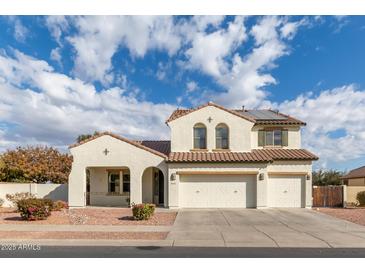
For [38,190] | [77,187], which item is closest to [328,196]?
[77,187]

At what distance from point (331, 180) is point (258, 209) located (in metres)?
30.7

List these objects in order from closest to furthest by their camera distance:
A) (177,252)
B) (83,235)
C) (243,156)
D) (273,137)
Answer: (177,252) → (83,235) → (243,156) → (273,137)

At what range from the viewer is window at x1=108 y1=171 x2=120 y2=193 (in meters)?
25.7

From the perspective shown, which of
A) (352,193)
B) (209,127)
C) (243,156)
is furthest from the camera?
(352,193)

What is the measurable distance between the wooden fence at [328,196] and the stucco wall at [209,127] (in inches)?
311

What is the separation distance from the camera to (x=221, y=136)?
963 inches

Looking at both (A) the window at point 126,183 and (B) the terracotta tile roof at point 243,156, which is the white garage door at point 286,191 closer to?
(B) the terracotta tile roof at point 243,156

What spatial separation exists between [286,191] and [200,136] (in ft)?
23.5

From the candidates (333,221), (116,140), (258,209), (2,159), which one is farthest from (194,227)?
(2,159)

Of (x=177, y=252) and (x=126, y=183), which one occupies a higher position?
(x=126, y=183)

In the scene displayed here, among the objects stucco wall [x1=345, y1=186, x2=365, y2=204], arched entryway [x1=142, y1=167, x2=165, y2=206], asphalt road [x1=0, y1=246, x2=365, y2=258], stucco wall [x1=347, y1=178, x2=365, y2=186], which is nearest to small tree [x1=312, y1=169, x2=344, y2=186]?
stucco wall [x1=347, y1=178, x2=365, y2=186]

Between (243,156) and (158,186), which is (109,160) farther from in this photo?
(243,156)

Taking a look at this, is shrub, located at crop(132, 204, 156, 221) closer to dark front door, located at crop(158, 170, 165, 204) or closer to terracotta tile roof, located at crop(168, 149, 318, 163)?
terracotta tile roof, located at crop(168, 149, 318, 163)

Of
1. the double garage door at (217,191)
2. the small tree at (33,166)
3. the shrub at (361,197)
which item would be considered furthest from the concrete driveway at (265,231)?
the small tree at (33,166)
